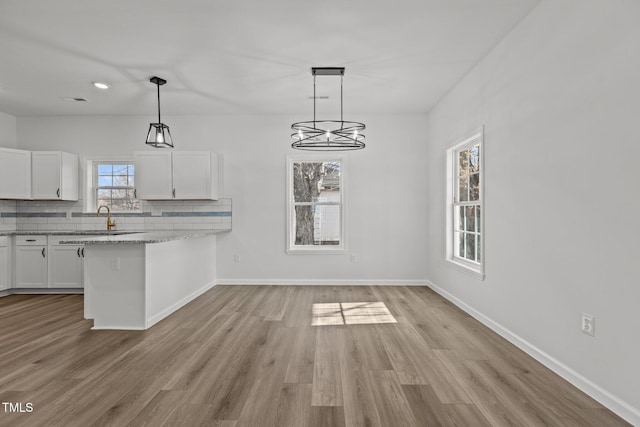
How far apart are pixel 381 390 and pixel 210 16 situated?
3.15 meters

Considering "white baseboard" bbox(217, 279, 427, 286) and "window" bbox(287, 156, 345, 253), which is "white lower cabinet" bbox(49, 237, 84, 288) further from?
"window" bbox(287, 156, 345, 253)

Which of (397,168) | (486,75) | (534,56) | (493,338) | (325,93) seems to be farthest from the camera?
(397,168)

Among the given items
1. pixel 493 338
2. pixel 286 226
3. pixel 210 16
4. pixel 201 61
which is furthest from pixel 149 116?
pixel 493 338

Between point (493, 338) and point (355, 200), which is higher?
point (355, 200)

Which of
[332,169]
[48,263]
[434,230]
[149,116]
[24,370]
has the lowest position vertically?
[24,370]

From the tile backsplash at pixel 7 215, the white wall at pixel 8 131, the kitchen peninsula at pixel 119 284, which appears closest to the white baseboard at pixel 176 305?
the kitchen peninsula at pixel 119 284

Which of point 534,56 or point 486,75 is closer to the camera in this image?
point 534,56

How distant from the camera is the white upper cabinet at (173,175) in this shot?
5.21 m

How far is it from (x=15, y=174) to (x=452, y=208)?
6.45 metres

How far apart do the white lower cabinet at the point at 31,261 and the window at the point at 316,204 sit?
368cm

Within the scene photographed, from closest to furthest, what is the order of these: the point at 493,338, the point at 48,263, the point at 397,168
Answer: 1. the point at 493,338
2. the point at 48,263
3. the point at 397,168

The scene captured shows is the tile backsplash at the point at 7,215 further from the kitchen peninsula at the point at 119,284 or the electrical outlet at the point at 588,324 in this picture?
the electrical outlet at the point at 588,324

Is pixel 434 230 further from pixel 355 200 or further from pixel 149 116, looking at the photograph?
pixel 149 116

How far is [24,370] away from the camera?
256 centimetres
